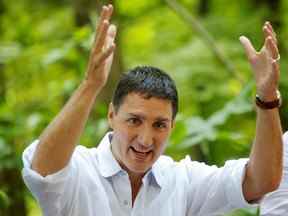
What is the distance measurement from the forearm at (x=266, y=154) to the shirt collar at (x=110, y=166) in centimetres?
42

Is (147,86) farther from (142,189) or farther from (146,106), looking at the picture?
(142,189)

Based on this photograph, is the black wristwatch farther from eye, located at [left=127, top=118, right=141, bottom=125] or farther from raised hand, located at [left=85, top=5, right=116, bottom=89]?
raised hand, located at [left=85, top=5, right=116, bottom=89]

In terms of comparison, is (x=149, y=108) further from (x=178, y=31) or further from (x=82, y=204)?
(x=178, y=31)

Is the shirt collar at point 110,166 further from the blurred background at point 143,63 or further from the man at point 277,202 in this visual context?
A: the blurred background at point 143,63

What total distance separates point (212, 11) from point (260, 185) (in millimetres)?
6938

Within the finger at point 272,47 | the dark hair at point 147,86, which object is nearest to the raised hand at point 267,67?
the finger at point 272,47

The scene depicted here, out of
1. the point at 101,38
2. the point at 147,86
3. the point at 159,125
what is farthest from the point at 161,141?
the point at 101,38

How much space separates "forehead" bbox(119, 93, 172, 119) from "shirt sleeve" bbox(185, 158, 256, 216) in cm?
37

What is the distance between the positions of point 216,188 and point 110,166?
1.59 ft

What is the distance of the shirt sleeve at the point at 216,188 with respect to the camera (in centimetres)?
319

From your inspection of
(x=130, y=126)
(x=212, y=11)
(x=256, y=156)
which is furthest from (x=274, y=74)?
(x=212, y=11)

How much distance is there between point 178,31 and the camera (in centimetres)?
914

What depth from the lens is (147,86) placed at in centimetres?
315

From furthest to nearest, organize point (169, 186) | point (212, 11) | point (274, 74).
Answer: point (212, 11), point (169, 186), point (274, 74)
